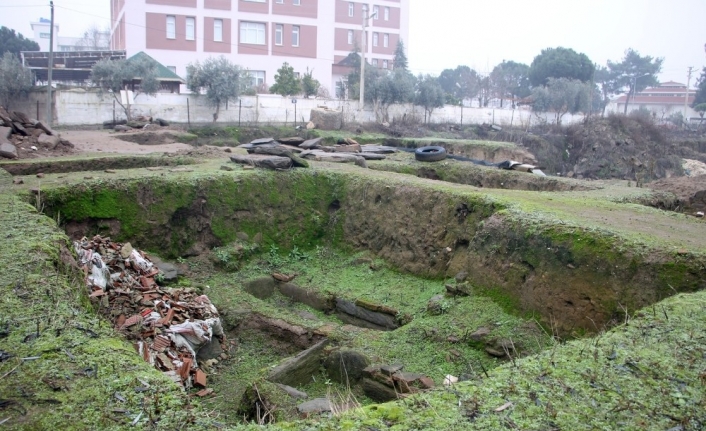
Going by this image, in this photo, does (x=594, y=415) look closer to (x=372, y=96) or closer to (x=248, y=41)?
(x=372, y=96)

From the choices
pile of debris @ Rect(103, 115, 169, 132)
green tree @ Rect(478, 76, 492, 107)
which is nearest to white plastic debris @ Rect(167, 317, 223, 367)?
pile of debris @ Rect(103, 115, 169, 132)

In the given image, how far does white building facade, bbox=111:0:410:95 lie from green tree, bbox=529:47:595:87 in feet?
48.0

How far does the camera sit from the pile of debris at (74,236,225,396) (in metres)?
6.10

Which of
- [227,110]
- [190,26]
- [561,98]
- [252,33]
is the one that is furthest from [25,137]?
[561,98]

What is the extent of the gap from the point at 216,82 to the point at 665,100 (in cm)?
4161

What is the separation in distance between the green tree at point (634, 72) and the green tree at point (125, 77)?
4277 centimetres

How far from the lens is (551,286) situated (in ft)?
22.1

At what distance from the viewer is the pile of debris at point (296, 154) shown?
11.5 m

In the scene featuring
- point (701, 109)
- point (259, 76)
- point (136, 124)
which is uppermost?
point (259, 76)

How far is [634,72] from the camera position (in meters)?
54.4

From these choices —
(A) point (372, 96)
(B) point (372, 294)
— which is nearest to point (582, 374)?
(B) point (372, 294)

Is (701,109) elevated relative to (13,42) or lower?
lower

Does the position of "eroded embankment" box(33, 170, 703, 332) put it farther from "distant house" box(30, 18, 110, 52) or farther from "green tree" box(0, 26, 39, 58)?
"distant house" box(30, 18, 110, 52)

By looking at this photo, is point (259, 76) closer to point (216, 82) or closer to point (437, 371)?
point (216, 82)
